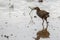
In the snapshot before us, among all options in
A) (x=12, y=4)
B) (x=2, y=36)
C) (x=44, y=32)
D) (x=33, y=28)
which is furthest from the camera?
(x=12, y=4)

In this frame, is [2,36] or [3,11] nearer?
[2,36]

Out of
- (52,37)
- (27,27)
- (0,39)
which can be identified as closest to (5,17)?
(27,27)

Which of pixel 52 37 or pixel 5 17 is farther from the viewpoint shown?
pixel 5 17

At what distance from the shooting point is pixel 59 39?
168 centimetres

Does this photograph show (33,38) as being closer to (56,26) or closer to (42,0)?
(56,26)

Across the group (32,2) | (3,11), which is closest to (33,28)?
(3,11)

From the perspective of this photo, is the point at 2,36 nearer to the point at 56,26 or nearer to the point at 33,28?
the point at 33,28

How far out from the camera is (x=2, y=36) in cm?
173

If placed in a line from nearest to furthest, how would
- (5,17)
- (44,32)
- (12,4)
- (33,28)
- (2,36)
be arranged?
(44,32)
(2,36)
(33,28)
(5,17)
(12,4)

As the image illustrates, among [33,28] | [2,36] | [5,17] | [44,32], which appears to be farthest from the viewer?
[5,17]

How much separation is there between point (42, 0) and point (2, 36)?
3.41 feet

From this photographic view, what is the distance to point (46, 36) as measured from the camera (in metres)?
1.63

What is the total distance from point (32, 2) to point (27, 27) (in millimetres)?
690

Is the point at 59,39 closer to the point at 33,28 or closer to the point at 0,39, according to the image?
the point at 33,28
